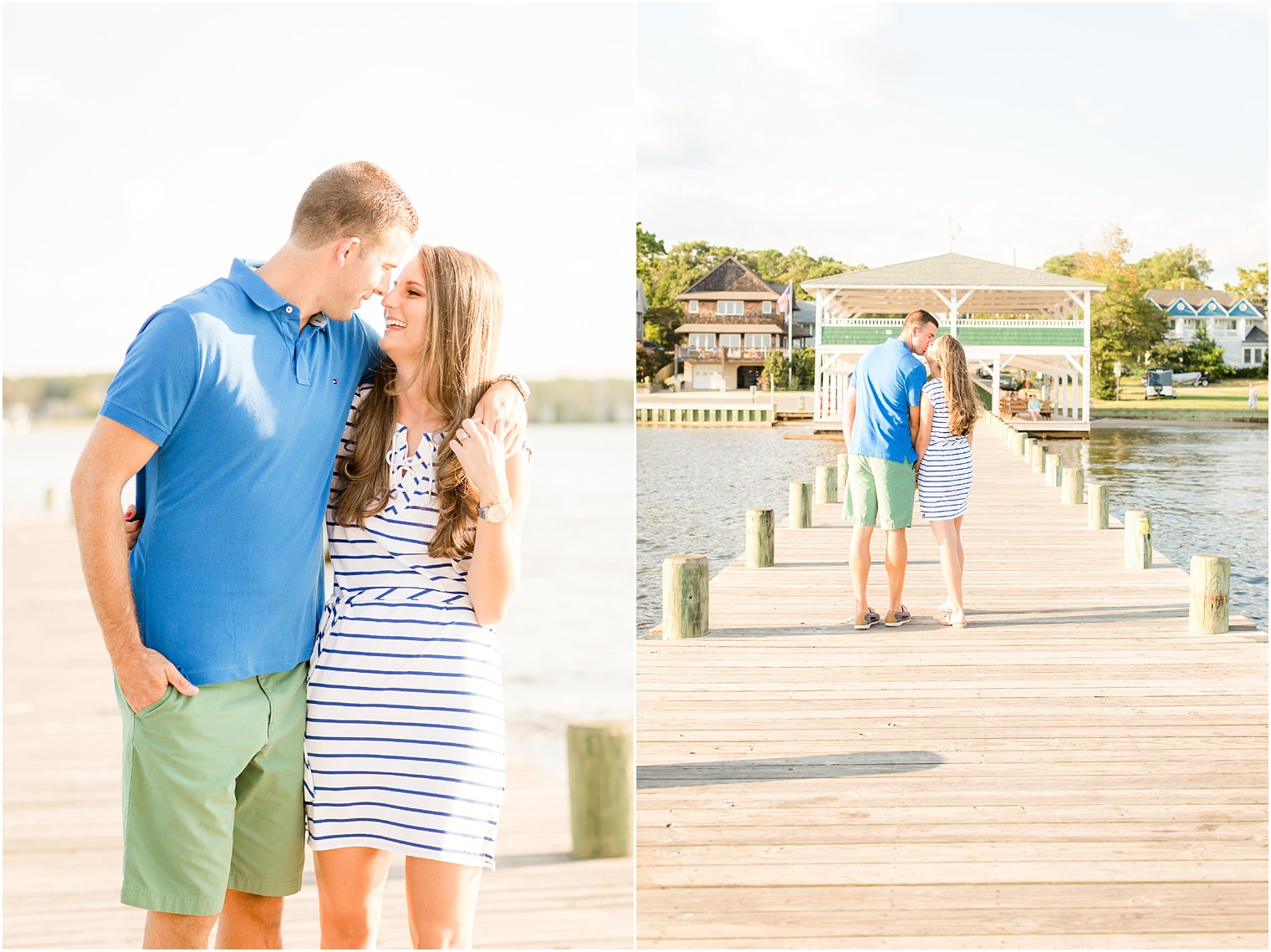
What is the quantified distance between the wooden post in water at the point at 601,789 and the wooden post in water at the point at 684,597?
47.7 inches

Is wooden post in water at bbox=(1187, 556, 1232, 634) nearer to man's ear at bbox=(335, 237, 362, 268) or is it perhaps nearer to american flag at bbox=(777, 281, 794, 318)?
man's ear at bbox=(335, 237, 362, 268)

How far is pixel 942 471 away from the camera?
5.60 metres

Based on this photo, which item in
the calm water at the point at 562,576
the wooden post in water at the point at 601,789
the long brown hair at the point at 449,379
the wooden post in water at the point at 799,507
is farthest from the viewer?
the calm water at the point at 562,576

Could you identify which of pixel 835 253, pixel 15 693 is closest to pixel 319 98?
pixel 835 253

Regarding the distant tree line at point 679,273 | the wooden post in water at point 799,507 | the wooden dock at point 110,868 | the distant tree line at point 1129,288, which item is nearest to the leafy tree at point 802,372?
the distant tree line at point 679,273

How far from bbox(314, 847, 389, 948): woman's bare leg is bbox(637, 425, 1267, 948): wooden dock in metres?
0.87

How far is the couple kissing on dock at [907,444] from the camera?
5.40 metres

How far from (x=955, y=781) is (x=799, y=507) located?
20.6 feet

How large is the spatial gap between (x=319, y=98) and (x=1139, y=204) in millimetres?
45968

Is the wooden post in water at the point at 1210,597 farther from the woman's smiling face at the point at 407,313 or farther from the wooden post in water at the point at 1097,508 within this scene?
the woman's smiling face at the point at 407,313

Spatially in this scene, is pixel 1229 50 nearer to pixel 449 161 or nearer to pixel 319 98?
pixel 319 98

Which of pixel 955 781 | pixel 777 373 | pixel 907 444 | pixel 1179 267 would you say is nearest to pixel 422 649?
pixel 955 781

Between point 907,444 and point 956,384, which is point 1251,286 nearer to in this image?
point 956,384

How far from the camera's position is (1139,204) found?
1136cm
